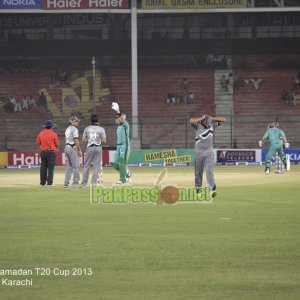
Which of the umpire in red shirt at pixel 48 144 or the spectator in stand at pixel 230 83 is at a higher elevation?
Answer: the spectator in stand at pixel 230 83

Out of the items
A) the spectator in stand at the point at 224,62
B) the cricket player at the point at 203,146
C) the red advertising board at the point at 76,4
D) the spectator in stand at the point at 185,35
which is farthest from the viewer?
the spectator in stand at the point at 185,35

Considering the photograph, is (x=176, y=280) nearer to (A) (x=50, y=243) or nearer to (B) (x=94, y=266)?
(B) (x=94, y=266)

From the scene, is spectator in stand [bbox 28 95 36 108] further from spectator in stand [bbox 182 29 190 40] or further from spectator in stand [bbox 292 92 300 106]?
spectator in stand [bbox 292 92 300 106]

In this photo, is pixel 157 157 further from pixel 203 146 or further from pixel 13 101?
pixel 203 146

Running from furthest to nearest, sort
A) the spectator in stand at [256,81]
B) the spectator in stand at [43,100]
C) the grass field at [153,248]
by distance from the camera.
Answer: the spectator in stand at [256,81]
the spectator in stand at [43,100]
the grass field at [153,248]

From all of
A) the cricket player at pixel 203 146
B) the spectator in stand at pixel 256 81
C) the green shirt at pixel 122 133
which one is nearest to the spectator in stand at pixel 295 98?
the spectator in stand at pixel 256 81

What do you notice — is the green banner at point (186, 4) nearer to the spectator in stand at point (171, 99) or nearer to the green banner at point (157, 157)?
the green banner at point (157, 157)

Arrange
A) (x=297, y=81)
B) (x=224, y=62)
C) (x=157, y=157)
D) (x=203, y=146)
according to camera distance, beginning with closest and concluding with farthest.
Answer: (x=203, y=146) < (x=157, y=157) < (x=297, y=81) < (x=224, y=62)

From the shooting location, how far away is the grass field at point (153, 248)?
1044 cm

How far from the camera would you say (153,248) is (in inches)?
531

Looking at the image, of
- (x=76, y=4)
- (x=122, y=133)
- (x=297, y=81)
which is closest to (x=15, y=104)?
(x=76, y=4)

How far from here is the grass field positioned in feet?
34.2

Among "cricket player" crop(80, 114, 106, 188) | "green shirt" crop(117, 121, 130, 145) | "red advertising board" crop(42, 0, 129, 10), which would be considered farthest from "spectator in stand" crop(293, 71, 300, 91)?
"cricket player" crop(80, 114, 106, 188)

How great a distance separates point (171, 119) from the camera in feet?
178
